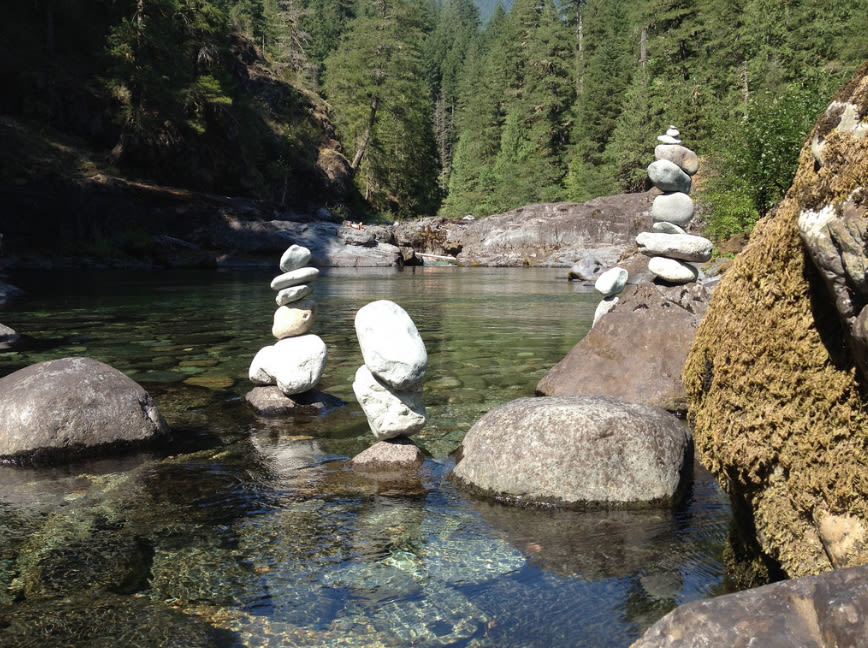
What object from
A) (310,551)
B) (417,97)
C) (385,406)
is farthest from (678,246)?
(417,97)

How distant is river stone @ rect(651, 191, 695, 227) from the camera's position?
350 inches

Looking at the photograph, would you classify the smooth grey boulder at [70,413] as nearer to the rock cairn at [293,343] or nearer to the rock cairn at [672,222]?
the rock cairn at [293,343]

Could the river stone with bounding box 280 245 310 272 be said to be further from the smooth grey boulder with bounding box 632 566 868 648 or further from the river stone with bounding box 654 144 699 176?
the smooth grey boulder with bounding box 632 566 868 648

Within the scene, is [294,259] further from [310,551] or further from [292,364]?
[310,551]

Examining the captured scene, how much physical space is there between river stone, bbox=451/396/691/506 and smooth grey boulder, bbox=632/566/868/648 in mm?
2395

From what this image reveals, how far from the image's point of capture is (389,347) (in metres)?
5.52

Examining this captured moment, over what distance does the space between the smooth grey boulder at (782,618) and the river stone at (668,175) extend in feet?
23.5

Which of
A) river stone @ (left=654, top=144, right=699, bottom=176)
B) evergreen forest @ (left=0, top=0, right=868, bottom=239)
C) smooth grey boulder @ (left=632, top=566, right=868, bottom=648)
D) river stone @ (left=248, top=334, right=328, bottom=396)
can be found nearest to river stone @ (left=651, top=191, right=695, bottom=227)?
river stone @ (left=654, top=144, right=699, bottom=176)

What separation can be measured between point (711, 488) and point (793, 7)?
41.9 metres

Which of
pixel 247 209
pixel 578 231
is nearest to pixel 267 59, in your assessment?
pixel 247 209

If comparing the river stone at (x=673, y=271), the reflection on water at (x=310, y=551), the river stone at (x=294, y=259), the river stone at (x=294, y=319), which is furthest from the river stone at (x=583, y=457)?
the river stone at (x=294, y=259)

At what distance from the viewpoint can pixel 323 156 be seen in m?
49.6

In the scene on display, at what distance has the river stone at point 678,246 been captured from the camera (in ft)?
25.7

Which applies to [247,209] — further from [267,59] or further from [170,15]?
[267,59]
